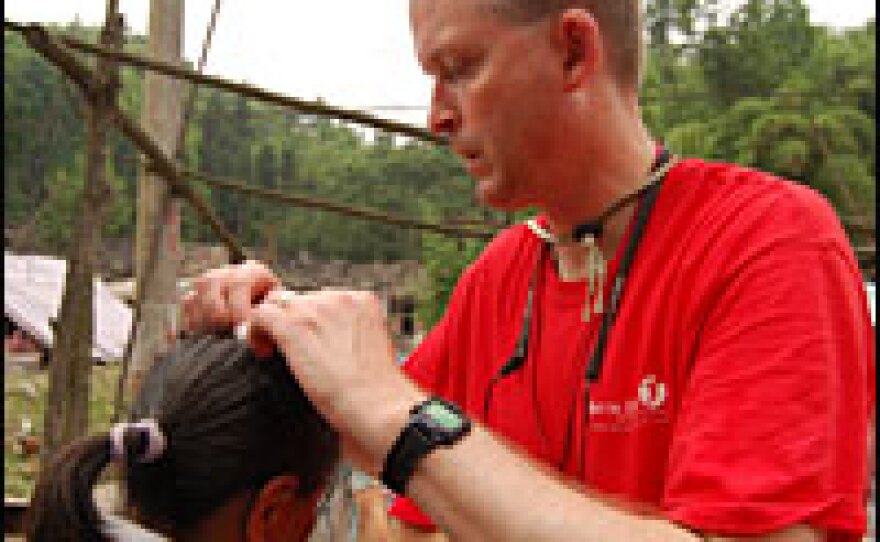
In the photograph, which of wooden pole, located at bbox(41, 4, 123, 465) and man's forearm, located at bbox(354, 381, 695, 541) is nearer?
man's forearm, located at bbox(354, 381, 695, 541)

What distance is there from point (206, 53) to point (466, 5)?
11.4 ft

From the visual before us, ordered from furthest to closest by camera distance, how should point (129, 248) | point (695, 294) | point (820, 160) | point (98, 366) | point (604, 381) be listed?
point (129, 248), point (820, 160), point (98, 366), point (604, 381), point (695, 294)

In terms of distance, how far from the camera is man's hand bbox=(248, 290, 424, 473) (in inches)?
43.4

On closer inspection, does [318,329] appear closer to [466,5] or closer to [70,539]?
[70,539]

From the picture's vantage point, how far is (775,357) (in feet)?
3.86

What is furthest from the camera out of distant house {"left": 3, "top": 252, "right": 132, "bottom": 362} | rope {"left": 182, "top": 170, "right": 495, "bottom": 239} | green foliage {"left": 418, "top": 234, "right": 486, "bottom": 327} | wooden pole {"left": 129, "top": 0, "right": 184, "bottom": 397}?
green foliage {"left": 418, "top": 234, "right": 486, "bottom": 327}

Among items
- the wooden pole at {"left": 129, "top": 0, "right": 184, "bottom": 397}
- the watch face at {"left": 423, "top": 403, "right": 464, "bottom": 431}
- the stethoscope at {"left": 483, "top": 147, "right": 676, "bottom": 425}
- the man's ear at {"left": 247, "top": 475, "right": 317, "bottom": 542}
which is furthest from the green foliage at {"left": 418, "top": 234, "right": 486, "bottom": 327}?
the watch face at {"left": 423, "top": 403, "right": 464, "bottom": 431}

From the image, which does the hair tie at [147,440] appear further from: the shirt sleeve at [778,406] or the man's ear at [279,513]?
the shirt sleeve at [778,406]

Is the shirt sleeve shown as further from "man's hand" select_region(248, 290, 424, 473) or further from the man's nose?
the man's nose

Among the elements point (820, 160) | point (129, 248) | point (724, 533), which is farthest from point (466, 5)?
point (129, 248)

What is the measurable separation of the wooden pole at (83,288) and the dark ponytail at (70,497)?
205 cm

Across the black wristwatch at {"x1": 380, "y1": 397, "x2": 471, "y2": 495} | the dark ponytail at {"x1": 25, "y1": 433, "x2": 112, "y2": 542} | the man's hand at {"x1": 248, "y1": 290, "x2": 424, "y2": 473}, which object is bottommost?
the dark ponytail at {"x1": 25, "y1": 433, "x2": 112, "y2": 542}

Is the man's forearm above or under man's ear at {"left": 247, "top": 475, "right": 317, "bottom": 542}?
above

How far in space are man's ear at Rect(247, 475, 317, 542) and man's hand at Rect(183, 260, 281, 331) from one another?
0.76ft
